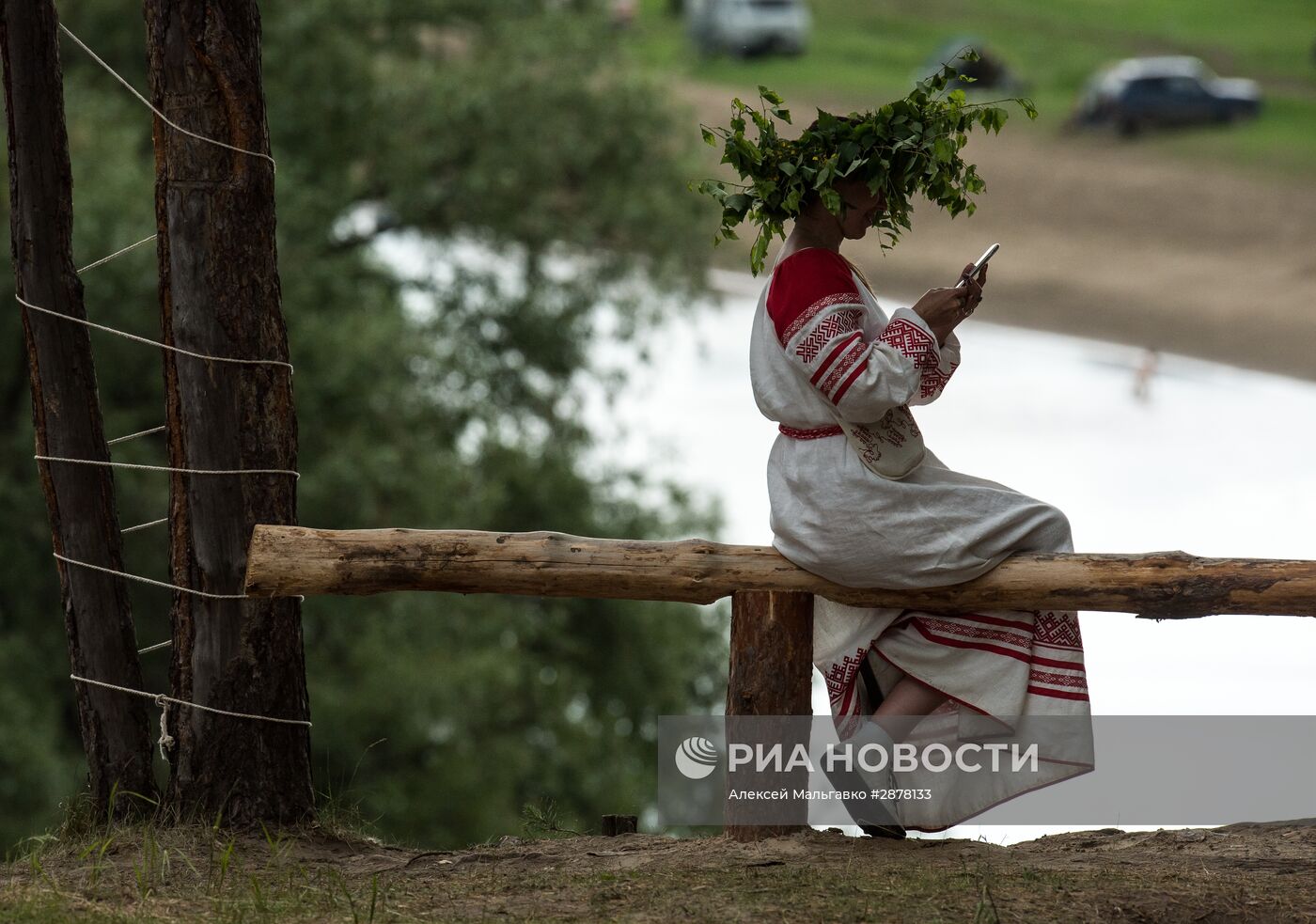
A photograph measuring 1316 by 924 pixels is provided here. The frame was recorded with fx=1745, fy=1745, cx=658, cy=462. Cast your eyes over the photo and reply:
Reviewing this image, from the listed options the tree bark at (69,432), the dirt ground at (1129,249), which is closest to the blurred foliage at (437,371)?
the dirt ground at (1129,249)

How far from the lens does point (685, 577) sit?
14.6 ft

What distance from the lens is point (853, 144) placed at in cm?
435

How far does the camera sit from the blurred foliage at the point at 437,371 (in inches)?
421

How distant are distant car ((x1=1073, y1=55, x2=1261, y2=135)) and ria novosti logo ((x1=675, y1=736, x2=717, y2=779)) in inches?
842

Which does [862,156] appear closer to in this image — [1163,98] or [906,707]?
[906,707]

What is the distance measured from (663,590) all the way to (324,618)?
7770mm

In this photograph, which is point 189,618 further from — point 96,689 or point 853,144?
point 853,144

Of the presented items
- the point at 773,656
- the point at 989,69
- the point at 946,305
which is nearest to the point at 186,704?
the point at 773,656

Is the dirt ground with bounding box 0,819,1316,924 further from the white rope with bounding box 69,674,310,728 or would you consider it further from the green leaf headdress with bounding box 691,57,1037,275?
the green leaf headdress with bounding box 691,57,1037,275

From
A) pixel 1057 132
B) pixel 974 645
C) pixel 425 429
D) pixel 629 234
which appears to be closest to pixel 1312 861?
pixel 974 645

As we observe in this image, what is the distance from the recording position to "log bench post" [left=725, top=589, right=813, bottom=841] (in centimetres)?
451

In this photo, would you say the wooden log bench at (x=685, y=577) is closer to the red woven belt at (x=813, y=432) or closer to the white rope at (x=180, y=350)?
the red woven belt at (x=813, y=432)

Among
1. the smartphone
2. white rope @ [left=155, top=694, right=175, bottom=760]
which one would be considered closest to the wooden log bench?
white rope @ [left=155, top=694, right=175, bottom=760]

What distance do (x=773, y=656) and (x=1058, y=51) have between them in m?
24.3
